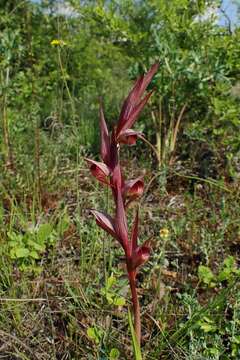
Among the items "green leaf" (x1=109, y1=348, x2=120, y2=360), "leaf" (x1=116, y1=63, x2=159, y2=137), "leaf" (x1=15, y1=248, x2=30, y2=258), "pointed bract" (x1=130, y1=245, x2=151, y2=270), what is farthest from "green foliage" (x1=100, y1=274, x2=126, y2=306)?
"leaf" (x1=116, y1=63, x2=159, y2=137)

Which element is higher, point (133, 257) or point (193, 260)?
point (133, 257)

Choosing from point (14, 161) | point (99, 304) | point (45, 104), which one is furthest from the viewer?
point (45, 104)

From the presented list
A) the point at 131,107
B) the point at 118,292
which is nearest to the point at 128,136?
the point at 131,107

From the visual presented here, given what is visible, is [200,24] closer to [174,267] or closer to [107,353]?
[174,267]

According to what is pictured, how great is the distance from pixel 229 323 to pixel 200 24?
1.96 m

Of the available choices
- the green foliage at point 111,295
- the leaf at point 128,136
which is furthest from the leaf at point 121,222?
the green foliage at point 111,295

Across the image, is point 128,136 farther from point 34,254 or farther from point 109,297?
point 34,254

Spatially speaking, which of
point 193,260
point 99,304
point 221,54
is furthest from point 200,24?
point 99,304

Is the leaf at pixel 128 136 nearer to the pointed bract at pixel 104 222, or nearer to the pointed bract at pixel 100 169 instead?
the pointed bract at pixel 100 169

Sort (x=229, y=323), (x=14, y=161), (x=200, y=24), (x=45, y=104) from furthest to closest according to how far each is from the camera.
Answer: (x=45, y=104) → (x=200, y=24) → (x=14, y=161) → (x=229, y=323)

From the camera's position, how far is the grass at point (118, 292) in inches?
58.7

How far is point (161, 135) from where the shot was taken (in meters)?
3.23

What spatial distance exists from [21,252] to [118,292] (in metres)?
0.40

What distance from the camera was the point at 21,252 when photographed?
181 cm
